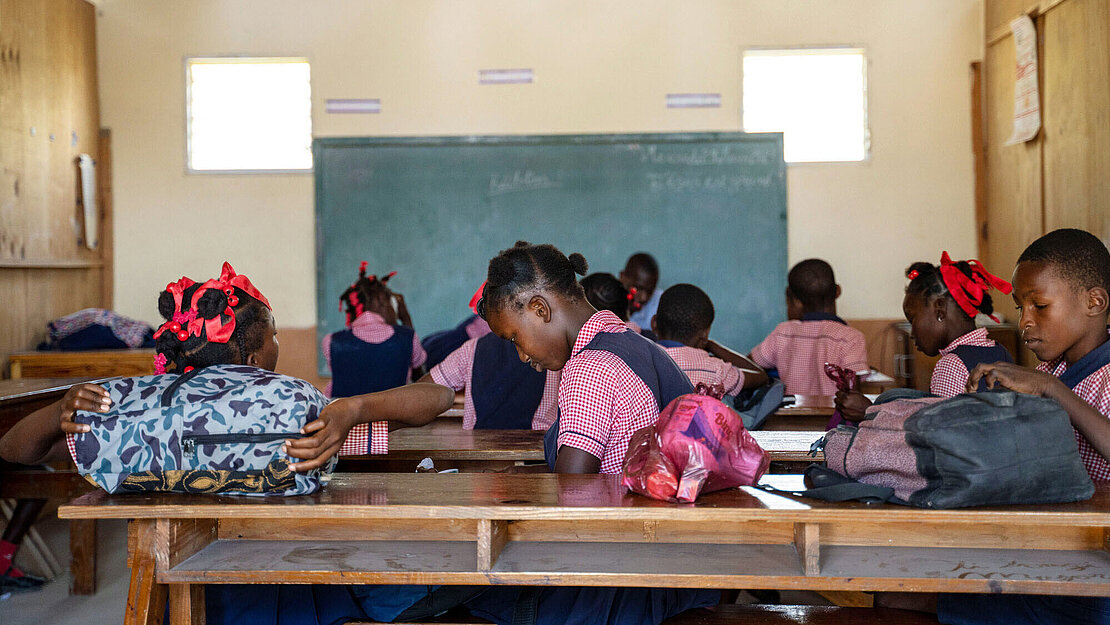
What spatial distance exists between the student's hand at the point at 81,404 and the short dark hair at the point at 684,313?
2091mm

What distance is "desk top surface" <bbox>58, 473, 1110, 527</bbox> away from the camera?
1.51 meters

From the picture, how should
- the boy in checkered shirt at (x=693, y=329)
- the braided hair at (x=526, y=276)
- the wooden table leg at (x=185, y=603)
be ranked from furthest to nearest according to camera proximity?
the boy in checkered shirt at (x=693, y=329) < the braided hair at (x=526, y=276) < the wooden table leg at (x=185, y=603)

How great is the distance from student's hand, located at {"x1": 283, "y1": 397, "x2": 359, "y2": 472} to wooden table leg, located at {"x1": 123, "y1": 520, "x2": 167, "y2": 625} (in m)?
0.29

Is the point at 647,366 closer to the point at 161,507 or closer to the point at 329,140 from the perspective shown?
the point at 161,507

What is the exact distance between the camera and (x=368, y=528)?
1.82 m

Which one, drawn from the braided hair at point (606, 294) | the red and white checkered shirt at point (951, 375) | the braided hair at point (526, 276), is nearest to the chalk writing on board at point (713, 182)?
the braided hair at point (606, 294)

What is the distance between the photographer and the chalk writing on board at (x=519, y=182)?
18.6 feet

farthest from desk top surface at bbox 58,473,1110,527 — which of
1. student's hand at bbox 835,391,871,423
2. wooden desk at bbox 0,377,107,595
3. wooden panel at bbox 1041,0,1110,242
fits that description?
wooden panel at bbox 1041,0,1110,242

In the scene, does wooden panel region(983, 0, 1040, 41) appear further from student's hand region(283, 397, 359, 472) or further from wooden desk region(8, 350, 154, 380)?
wooden desk region(8, 350, 154, 380)

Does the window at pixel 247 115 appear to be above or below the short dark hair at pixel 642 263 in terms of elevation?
above

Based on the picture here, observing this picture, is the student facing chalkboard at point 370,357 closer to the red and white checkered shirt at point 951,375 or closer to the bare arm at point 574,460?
the bare arm at point 574,460

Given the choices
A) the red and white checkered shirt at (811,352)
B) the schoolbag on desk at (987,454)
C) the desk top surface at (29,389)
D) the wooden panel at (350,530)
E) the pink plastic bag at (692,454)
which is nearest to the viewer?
the schoolbag on desk at (987,454)

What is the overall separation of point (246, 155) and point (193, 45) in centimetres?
77

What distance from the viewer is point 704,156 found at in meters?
5.61
